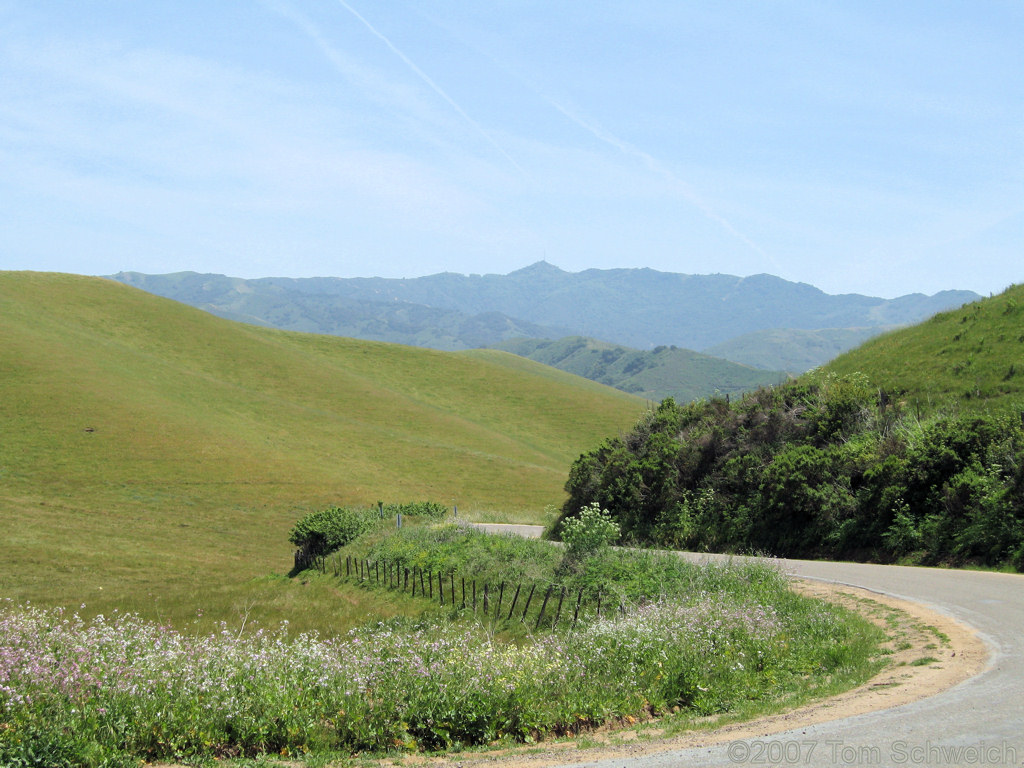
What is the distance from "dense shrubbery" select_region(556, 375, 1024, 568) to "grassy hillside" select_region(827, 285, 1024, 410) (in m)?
1.34

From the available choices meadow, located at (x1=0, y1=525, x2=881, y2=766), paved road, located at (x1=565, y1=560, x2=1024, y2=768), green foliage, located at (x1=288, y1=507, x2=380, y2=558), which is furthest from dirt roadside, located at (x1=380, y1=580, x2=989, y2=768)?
green foliage, located at (x1=288, y1=507, x2=380, y2=558)

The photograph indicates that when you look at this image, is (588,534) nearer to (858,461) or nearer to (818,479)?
(818,479)

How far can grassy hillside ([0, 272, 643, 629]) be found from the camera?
3431 cm

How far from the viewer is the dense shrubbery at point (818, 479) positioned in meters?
18.1

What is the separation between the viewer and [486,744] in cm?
775

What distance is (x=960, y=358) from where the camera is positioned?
84.0 feet

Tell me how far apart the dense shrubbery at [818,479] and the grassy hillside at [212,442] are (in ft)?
35.6

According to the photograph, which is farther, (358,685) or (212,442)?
(212,442)

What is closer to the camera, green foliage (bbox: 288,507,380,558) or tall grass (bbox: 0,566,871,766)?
tall grass (bbox: 0,566,871,766)

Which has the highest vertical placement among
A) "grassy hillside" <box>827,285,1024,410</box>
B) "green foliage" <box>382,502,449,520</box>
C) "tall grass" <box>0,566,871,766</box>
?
"grassy hillside" <box>827,285,1024,410</box>

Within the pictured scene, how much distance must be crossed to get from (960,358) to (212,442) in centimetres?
5332

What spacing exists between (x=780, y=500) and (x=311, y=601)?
1455 centimetres

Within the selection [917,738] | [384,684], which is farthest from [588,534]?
[917,738]

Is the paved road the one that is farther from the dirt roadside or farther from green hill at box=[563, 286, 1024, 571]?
green hill at box=[563, 286, 1024, 571]
